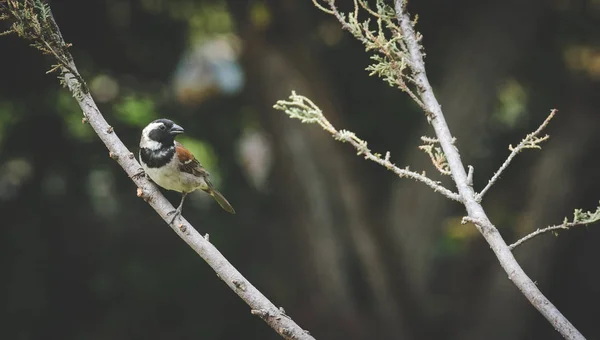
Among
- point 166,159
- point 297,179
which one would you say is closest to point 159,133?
point 166,159

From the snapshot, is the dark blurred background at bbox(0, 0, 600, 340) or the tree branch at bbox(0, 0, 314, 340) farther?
the dark blurred background at bbox(0, 0, 600, 340)

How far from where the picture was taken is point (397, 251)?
20.6 feet

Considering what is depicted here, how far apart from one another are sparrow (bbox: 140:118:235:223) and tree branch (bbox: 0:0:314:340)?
27.0 inches

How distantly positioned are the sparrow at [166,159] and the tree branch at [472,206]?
137cm

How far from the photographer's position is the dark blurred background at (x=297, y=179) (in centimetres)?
621

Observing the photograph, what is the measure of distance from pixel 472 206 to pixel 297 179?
4.14 metres

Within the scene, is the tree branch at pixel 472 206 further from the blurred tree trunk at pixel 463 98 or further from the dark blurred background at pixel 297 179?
the blurred tree trunk at pixel 463 98

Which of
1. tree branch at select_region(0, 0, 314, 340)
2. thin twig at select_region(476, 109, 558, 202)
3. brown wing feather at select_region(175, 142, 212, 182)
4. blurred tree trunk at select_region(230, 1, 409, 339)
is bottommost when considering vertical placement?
tree branch at select_region(0, 0, 314, 340)

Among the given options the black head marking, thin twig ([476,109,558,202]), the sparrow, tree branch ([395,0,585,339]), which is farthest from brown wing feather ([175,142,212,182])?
thin twig ([476,109,558,202])

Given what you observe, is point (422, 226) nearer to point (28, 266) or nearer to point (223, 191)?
point (223, 191)

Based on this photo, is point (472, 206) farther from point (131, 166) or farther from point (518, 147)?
point (131, 166)

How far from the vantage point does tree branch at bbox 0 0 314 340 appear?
7.20 ft

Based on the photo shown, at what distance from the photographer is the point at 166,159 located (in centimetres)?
331

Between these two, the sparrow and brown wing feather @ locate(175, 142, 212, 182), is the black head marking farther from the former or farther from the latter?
brown wing feather @ locate(175, 142, 212, 182)
